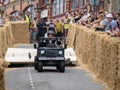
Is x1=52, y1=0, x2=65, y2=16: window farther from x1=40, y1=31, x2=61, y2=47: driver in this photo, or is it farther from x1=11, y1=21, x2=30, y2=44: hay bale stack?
x1=40, y1=31, x2=61, y2=47: driver

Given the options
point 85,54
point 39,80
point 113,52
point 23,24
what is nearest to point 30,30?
point 23,24

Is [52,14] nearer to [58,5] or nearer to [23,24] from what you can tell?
[58,5]

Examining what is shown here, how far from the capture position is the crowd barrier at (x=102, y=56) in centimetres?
1501

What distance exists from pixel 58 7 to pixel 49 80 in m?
46.1

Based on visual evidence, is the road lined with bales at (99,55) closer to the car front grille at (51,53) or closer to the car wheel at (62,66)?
the car wheel at (62,66)

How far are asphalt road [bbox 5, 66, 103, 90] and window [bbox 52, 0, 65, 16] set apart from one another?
40.2m

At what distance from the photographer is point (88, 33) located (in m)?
22.2

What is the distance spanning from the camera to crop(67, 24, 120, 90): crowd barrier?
1501cm

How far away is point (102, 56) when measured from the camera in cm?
1773

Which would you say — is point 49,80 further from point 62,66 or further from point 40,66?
point 62,66

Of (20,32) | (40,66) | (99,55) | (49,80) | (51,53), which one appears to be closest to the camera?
(49,80)

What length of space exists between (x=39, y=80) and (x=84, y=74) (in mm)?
2620

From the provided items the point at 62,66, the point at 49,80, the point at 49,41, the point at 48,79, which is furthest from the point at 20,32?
the point at 49,80

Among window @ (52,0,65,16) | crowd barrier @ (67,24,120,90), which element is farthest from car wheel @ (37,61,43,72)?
window @ (52,0,65,16)
